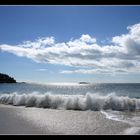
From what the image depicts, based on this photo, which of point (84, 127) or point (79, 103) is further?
point (79, 103)

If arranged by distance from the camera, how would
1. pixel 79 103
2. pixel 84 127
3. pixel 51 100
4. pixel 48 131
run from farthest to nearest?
pixel 51 100
pixel 79 103
pixel 84 127
pixel 48 131

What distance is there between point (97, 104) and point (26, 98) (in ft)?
15.2

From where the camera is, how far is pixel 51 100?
1479 cm

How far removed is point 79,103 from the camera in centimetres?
1341
